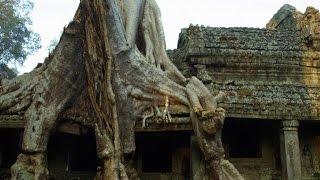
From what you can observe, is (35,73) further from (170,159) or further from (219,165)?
(170,159)

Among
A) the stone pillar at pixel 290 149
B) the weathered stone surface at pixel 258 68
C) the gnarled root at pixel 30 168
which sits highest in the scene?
the weathered stone surface at pixel 258 68

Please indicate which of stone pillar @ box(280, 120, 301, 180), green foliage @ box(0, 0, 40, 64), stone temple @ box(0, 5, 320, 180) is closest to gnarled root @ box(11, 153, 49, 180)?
stone temple @ box(0, 5, 320, 180)

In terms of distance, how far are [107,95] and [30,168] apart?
1.58 meters

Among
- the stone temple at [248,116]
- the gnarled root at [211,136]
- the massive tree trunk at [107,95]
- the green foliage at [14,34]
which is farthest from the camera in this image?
the green foliage at [14,34]

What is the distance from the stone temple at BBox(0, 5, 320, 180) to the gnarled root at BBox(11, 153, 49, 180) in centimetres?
195

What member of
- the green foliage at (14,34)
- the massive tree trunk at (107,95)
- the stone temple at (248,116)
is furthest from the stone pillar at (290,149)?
the green foliage at (14,34)

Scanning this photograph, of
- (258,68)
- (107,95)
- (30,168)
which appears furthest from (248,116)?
(30,168)

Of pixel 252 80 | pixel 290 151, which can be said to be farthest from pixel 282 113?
pixel 252 80

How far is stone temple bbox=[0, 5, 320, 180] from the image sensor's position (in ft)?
35.2

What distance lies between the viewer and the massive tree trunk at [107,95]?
6.95 metres

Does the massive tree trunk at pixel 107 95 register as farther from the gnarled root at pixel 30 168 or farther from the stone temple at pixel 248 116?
the stone temple at pixel 248 116

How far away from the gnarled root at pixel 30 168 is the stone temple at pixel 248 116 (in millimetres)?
1949

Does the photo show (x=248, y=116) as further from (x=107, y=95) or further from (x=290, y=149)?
(x=107, y=95)

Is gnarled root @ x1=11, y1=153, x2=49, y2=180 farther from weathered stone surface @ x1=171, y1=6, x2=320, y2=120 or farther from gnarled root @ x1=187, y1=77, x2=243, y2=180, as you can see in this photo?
weathered stone surface @ x1=171, y1=6, x2=320, y2=120
